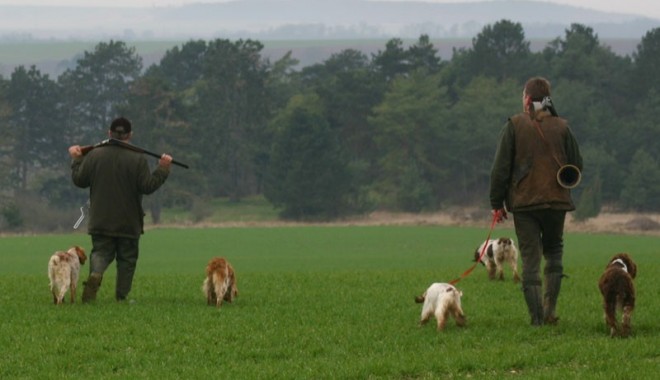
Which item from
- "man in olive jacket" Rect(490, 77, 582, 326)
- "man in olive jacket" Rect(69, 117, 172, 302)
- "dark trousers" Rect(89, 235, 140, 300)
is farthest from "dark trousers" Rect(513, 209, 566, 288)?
"dark trousers" Rect(89, 235, 140, 300)

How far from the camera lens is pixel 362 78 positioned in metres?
93.1

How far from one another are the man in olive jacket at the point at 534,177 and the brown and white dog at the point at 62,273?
5323mm

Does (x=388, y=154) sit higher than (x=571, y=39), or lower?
lower

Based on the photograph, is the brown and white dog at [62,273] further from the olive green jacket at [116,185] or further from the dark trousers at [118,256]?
the olive green jacket at [116,185]

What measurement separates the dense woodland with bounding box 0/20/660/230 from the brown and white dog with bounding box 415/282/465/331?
6459 cm

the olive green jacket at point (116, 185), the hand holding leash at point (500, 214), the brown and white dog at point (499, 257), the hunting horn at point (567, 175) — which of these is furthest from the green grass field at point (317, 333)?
the hunting horn at point (567, 175)

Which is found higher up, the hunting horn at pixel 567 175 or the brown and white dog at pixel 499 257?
the hunting horn at pixel 567 175

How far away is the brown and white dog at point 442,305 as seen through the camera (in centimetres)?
1245

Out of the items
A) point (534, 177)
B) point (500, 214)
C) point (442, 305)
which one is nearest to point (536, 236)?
point (500, 214)

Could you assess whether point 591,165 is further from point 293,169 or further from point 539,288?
point 539,288

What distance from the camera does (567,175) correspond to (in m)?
12.4

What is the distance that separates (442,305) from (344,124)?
8157 cm

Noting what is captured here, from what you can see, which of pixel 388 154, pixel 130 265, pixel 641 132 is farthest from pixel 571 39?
pixel 130 265

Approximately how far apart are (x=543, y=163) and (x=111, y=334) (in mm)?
4633
